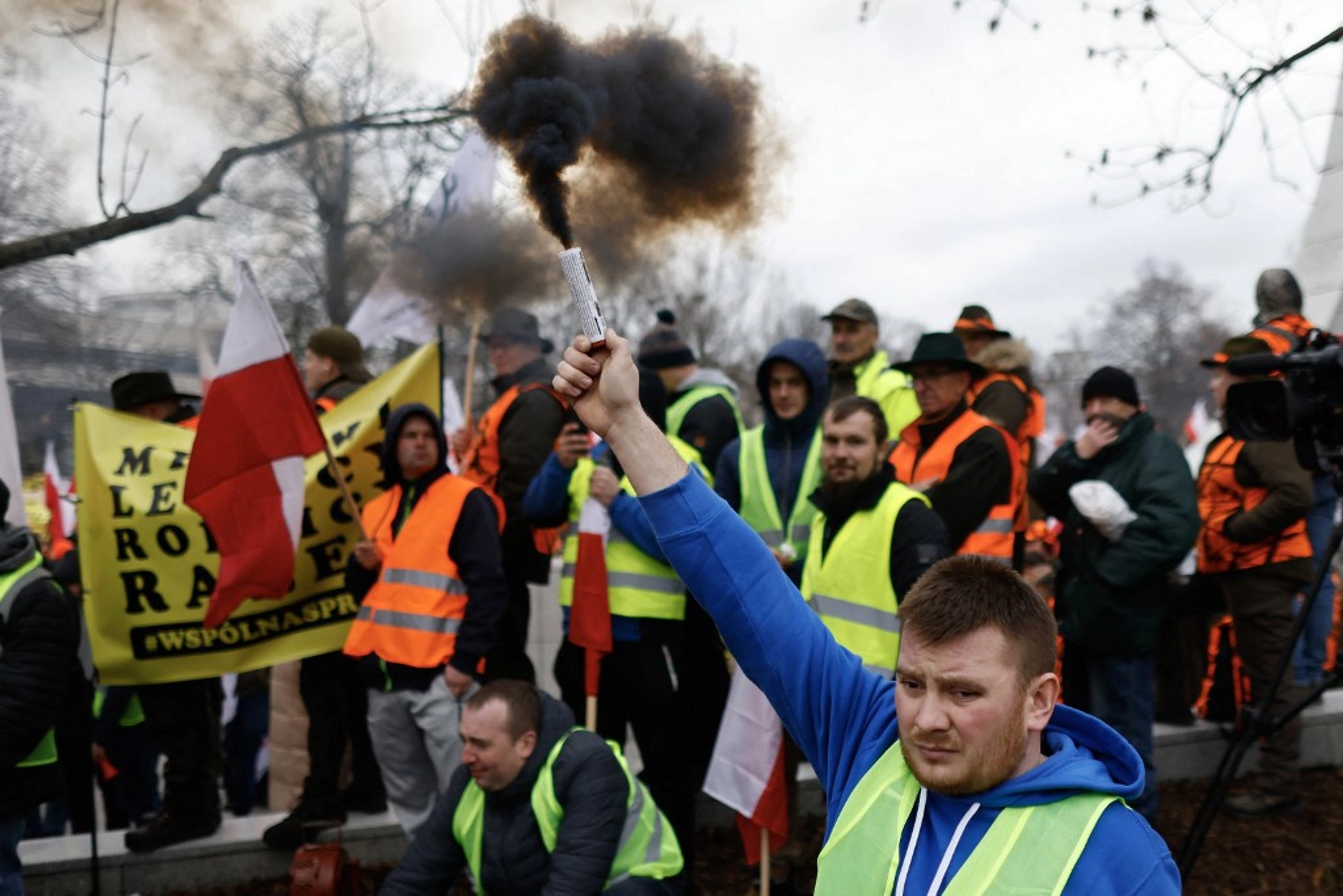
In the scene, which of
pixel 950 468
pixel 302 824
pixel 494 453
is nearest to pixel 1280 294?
pixel 950 468

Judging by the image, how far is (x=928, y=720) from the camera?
74.7 inches

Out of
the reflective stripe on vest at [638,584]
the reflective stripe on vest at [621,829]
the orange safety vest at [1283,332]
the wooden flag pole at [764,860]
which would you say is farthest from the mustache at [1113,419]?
the reflective stripe on vest at [621,829]

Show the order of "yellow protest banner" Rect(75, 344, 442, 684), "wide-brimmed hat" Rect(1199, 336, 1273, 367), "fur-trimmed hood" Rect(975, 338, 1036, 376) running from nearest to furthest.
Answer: "wide-brimmed hat" Rect(1199, 336, 1273, 367)
"yellow protest banner" Rect(75, 344, 442, 684)
"fur-trimmed hood" Rect(975, 338, 1036, 376)

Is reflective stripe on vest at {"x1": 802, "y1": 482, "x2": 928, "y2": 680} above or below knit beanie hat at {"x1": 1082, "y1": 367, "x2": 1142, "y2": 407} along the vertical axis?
below

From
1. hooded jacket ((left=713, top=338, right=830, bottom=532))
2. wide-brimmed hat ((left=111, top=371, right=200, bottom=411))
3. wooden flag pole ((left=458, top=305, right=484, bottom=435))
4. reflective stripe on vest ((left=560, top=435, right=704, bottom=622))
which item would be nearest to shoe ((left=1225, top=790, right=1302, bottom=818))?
hooded jacket ((left=713, top=338, right=830, bottom=532))

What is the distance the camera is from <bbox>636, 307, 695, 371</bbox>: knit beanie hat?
6426mm

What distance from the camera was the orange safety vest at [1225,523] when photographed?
18.4ft

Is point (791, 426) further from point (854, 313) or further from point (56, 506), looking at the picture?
point (56, 506)

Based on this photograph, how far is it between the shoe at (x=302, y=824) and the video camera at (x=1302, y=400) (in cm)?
443

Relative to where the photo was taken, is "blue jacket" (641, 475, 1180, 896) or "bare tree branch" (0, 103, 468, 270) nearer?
"blue jacket" (641, 475, 1180, 896)

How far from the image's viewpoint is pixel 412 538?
17.4ft

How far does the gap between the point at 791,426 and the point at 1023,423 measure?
5.69 ft

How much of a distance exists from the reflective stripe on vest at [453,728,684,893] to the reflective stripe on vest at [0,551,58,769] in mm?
1696

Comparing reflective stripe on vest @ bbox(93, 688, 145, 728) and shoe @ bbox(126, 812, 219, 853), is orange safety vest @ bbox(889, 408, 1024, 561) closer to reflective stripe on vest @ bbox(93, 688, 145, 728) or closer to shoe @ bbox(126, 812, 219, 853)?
shoe @ bbox(126, 812, 219, 853)
